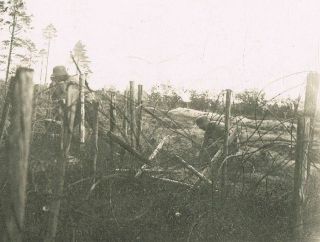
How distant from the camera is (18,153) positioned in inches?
123

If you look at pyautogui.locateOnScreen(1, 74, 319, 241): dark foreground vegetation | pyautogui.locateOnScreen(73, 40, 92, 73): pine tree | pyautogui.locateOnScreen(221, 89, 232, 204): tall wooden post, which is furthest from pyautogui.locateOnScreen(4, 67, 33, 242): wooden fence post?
pyautogui.locateOnScreen(73, 40, 92, 73): pine tree

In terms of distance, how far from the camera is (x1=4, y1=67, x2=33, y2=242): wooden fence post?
3115 mm

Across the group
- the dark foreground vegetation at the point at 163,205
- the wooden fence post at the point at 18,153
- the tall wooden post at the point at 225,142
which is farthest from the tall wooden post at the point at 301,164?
the wooden fence post at the point at 18,153

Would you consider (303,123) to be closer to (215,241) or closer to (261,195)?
(215,241)

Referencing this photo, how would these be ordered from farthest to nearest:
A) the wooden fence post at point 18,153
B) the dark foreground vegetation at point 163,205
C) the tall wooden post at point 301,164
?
the dark foreground vegetation at point 163,205
the tall wooden post at point 301,164
the wooden fence post at point 18,153

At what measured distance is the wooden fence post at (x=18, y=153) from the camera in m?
3.12

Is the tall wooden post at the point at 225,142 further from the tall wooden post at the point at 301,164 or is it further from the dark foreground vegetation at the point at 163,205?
the tall wooden post at the point at 301,164

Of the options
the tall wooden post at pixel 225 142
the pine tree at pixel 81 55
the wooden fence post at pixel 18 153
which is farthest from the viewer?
the pine tree at pixel 81 55

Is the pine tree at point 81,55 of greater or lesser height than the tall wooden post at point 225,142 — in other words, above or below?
above

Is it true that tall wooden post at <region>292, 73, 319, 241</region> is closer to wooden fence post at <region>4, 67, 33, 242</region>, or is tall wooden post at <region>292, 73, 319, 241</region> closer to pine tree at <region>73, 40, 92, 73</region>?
wooden fence post at <region>4, 67, 33, 242</region>

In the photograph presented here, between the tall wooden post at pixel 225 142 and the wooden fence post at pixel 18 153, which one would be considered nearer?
the wooden fence post at pixel 18 153

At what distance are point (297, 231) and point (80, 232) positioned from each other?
2.64 metres

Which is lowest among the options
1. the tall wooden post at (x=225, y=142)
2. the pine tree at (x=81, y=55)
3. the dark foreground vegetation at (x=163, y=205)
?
the dark foreground vegetation at (x=163, y=205)

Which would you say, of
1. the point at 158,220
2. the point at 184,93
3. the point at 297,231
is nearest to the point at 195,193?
the point at 158,220
